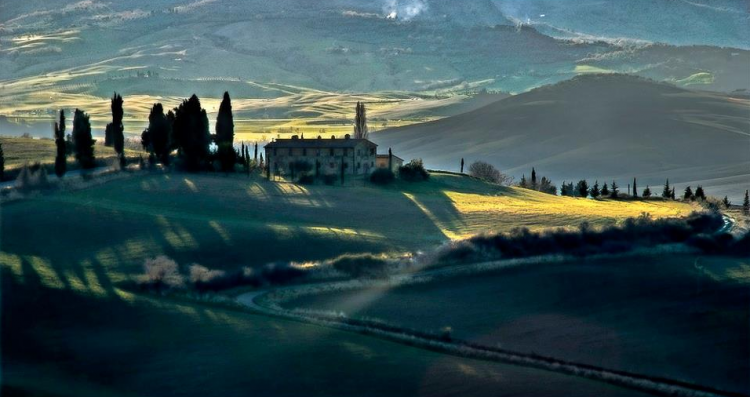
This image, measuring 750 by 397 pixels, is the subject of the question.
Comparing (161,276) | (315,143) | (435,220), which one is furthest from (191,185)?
(161,276)

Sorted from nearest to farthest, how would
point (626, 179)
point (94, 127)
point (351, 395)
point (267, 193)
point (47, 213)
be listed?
point (351, 395), point (47, 213), point (267, 193), point (626, 179), point (94, 127)

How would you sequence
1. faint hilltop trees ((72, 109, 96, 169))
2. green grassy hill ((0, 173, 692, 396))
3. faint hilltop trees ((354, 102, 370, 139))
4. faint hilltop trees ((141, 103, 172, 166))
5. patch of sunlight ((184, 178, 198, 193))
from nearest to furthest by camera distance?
green grassy hill ((0, 173, 692, 396)) < patch of sunlight ((184, 178, 198, 193)) < faint hilltop trees ((72, 109, 96, 169)) < faint hilltop trees ((141, 103, 172, 166)) < faint hilltop trees ((354, 102, 370, 139))

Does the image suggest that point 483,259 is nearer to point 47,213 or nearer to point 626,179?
point 47,213

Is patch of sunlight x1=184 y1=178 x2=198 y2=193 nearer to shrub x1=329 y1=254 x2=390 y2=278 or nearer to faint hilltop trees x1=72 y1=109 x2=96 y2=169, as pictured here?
faint hilltop trees x1=72 y1=109 x2=96 y2=169

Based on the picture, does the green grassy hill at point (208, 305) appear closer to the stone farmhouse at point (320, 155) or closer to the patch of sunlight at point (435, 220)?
the patch of sunlight at point (435, 220)

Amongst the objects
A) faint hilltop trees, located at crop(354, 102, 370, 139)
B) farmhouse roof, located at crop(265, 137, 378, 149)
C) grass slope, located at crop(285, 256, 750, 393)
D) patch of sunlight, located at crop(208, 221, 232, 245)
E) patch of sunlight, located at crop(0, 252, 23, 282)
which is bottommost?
grass slope, located at crop(285, 256, 750, 393)

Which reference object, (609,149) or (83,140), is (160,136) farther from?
(609,149)

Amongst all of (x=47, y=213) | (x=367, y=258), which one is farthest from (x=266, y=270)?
(x=47, y=213)

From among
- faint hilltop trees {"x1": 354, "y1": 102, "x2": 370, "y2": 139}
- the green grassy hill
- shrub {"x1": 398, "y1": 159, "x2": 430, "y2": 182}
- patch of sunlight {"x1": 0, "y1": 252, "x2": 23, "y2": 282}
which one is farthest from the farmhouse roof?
patch of sunlight {"x1": 0, "y1": 252, "x2": 23, "y2": 282}
